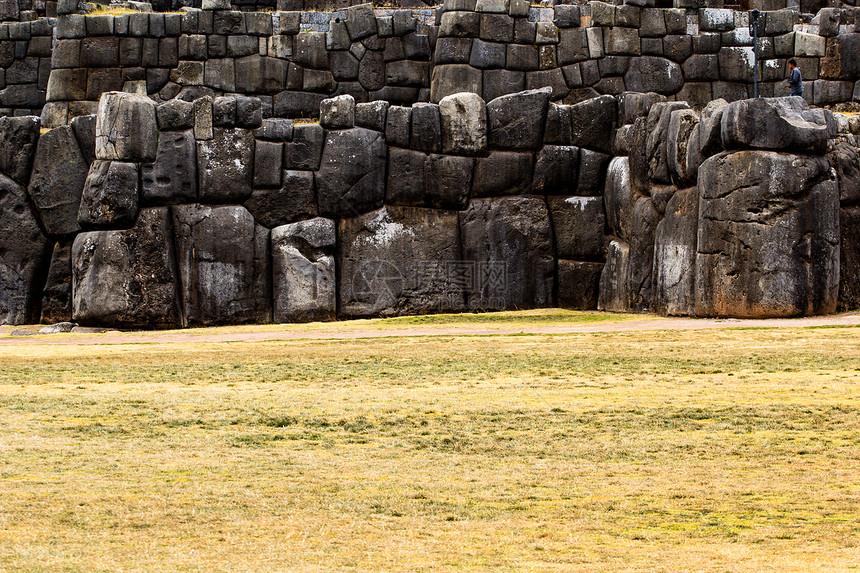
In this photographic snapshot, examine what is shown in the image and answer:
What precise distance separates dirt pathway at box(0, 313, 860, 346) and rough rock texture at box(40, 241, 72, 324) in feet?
5.59

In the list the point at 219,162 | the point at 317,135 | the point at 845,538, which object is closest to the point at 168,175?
the point at 219,162

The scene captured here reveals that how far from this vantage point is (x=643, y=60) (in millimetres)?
25062

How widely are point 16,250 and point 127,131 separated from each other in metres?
2.87

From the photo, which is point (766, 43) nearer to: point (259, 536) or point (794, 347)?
point (794, 347)

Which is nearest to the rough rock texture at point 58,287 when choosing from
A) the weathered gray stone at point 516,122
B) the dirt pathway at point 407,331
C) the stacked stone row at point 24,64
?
the dirt pathway at point 407,331

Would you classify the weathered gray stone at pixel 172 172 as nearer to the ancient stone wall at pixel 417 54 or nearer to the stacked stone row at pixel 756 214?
the ancient stone wall at pixel 417 54

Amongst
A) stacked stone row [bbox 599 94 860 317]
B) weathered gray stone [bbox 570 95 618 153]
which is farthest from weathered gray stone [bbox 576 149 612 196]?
stacked stone row [bbox 599 94 860 317]

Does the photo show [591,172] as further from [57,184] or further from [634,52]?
[57,184]

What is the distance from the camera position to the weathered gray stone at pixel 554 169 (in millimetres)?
19344

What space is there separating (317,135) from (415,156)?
161 cm

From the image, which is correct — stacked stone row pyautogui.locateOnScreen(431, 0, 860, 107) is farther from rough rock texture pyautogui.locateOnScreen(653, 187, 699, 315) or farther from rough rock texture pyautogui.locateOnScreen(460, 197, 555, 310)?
rough rock texture pyautogui.locateOnScreen(653, 187, 699, 315)

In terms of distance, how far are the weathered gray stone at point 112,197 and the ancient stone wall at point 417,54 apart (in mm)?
6482

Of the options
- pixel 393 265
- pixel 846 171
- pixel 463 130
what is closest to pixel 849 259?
pixel 846 171

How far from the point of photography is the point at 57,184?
1945 centimetres
